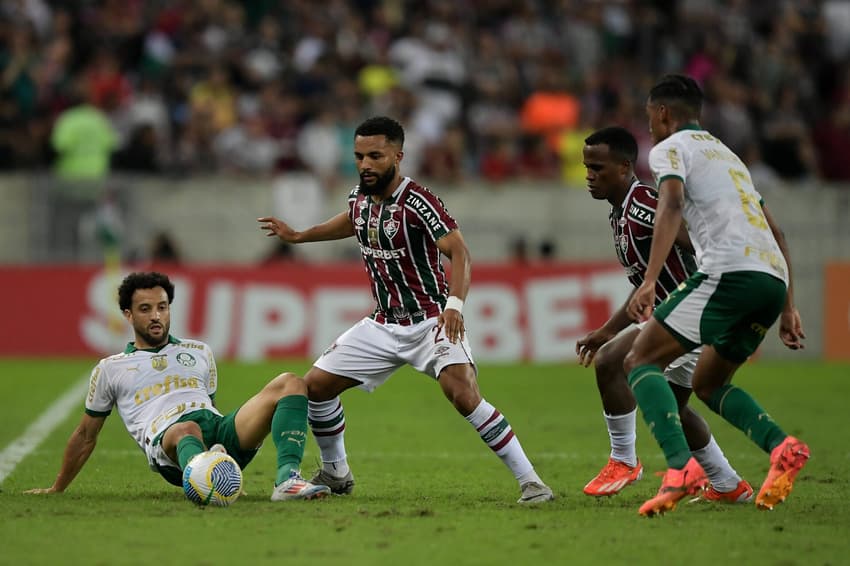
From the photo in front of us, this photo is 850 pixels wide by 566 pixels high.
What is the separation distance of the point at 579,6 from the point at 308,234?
49.7 feet

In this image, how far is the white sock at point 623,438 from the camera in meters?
8.01

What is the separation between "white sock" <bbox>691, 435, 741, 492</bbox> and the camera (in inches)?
Answer: 298

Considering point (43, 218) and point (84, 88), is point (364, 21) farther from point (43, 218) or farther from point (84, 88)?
point (43, 218)

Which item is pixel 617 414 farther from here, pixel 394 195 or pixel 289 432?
pixel 289 432

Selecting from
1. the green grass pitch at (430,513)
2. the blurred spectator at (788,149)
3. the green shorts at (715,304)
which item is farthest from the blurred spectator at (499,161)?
the green shorts at (715,304)

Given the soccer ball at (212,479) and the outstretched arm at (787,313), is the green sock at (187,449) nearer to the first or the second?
the soccer ball at (212,479)

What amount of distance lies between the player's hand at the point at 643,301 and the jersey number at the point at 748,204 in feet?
2.36

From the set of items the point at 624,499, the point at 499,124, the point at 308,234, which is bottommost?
the point at 624,499

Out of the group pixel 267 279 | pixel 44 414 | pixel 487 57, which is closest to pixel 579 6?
pixel 487 57

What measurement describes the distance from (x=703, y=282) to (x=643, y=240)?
2.77 feet

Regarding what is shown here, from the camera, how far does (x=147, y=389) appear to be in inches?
306

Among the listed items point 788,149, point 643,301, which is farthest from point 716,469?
point 788,149

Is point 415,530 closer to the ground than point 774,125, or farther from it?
closer to the ground

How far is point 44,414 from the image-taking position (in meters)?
12.7
